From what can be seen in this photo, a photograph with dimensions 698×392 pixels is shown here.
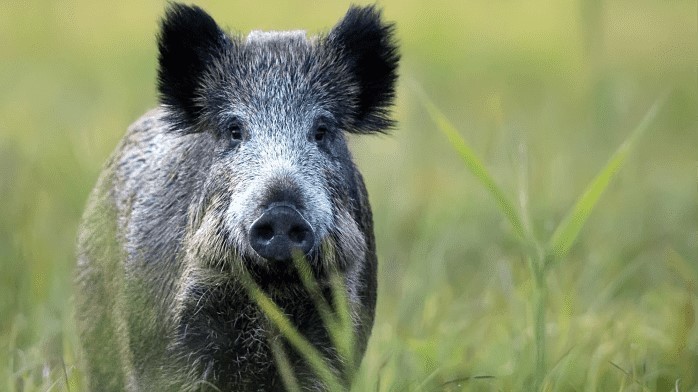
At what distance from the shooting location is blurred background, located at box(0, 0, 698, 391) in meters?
5.86

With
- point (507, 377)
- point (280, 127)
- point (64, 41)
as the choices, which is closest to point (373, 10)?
point (280, 127)

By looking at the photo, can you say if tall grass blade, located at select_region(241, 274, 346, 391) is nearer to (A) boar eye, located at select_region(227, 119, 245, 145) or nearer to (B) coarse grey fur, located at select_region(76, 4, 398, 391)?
(B) coarse grey fur, located at select_region(76, 4, 398, 391)

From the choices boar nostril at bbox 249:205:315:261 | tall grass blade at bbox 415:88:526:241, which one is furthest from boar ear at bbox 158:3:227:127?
tall grass blade at bbox 415:88:526:241

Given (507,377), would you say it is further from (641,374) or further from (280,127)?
(280,127)

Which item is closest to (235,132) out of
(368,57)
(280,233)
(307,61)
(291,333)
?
(307,61)

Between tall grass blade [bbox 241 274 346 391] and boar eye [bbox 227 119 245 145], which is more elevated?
boar eye [bbox 227 119 245 145]

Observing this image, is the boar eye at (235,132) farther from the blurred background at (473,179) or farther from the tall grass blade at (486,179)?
the tall grass blade at (486,179)

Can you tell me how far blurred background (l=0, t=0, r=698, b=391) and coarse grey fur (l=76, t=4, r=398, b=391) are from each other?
351mm

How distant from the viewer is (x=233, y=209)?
4.98 meters

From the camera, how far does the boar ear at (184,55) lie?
5.64 metres

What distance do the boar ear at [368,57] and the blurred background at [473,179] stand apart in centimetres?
85

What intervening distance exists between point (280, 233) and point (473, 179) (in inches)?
224

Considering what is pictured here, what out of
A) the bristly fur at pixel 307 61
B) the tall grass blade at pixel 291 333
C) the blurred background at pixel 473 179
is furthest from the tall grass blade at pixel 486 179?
the bristly fur at pixel 307 61

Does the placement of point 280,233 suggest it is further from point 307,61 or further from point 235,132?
point 307,61
